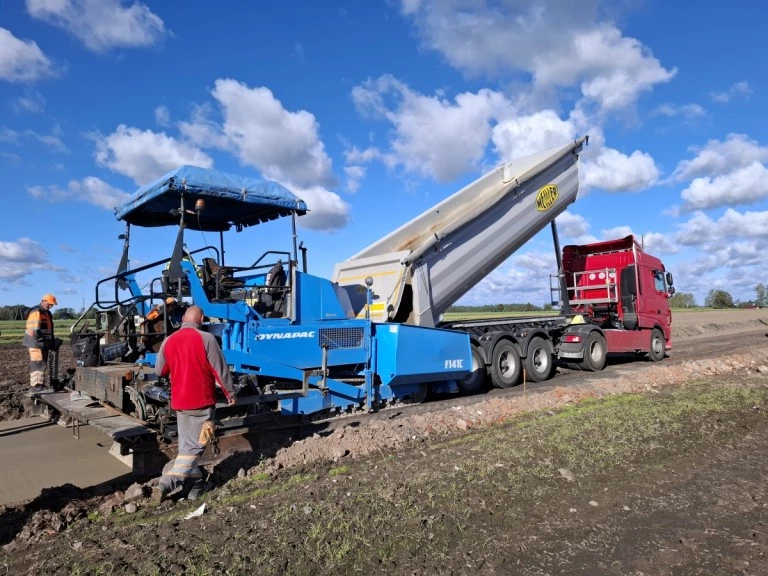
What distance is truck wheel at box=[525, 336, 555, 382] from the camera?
35.7 feet

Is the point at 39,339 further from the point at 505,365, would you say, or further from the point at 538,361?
the point at 538,361

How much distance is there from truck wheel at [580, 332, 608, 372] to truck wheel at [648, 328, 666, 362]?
2.44 m

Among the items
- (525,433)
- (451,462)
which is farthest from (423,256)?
(451,462)

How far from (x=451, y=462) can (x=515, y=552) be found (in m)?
1.77

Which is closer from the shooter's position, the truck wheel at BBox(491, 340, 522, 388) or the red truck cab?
the truck wheel at BBox(491, 340, 522, 388)

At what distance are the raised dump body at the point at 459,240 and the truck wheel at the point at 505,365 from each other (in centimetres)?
130

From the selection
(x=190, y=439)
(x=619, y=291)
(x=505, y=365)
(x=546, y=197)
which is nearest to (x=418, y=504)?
(x=190, y=439)

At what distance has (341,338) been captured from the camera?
Answer: 7484mm

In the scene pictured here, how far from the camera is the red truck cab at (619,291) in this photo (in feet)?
44.2

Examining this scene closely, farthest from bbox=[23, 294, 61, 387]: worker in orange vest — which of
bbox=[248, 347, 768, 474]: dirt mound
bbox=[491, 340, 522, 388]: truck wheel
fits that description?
bbox=[491, 340, 522, 388]: truck wheel

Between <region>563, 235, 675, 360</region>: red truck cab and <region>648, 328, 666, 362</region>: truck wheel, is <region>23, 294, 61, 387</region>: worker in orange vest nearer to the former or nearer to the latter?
<region>563, 235, 675, 360</region>: red truck cab

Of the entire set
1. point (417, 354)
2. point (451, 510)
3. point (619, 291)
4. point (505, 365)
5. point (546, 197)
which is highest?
point (546, 197)

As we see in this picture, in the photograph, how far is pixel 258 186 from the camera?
6902 mm

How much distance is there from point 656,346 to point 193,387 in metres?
13.1
